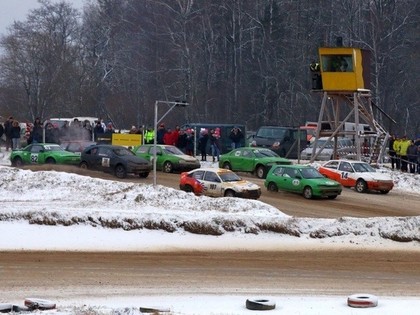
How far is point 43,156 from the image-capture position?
4466 cm

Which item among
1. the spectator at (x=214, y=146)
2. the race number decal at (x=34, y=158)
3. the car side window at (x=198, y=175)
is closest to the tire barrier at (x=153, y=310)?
the car side window at (x=198, y=175)

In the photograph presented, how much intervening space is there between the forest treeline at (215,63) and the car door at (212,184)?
39237mm

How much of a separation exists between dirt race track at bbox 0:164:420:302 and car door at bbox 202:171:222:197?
9214 millimetres

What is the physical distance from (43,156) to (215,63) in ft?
140

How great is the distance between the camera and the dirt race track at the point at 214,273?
21281mm

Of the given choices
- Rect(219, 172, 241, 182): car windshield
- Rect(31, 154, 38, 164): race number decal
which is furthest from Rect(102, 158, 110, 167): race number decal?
Rect(219, 172, 241, 182): car windshield

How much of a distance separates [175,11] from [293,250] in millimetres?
55904

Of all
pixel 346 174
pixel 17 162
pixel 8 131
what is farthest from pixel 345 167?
pixel 8 131

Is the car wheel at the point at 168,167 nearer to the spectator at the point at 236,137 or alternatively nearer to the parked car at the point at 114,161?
the parked car at the point at 114,161

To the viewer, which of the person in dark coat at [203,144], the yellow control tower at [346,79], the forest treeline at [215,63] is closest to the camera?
the yellow control tower at [346,79]

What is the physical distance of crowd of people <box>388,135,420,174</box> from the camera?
159 ft

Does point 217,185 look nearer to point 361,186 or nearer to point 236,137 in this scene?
point 361,186

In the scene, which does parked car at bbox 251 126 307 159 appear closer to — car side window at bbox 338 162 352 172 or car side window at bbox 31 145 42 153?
car side window at bbox 338 162 352 172

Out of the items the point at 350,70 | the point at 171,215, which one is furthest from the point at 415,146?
the point at 171,215
